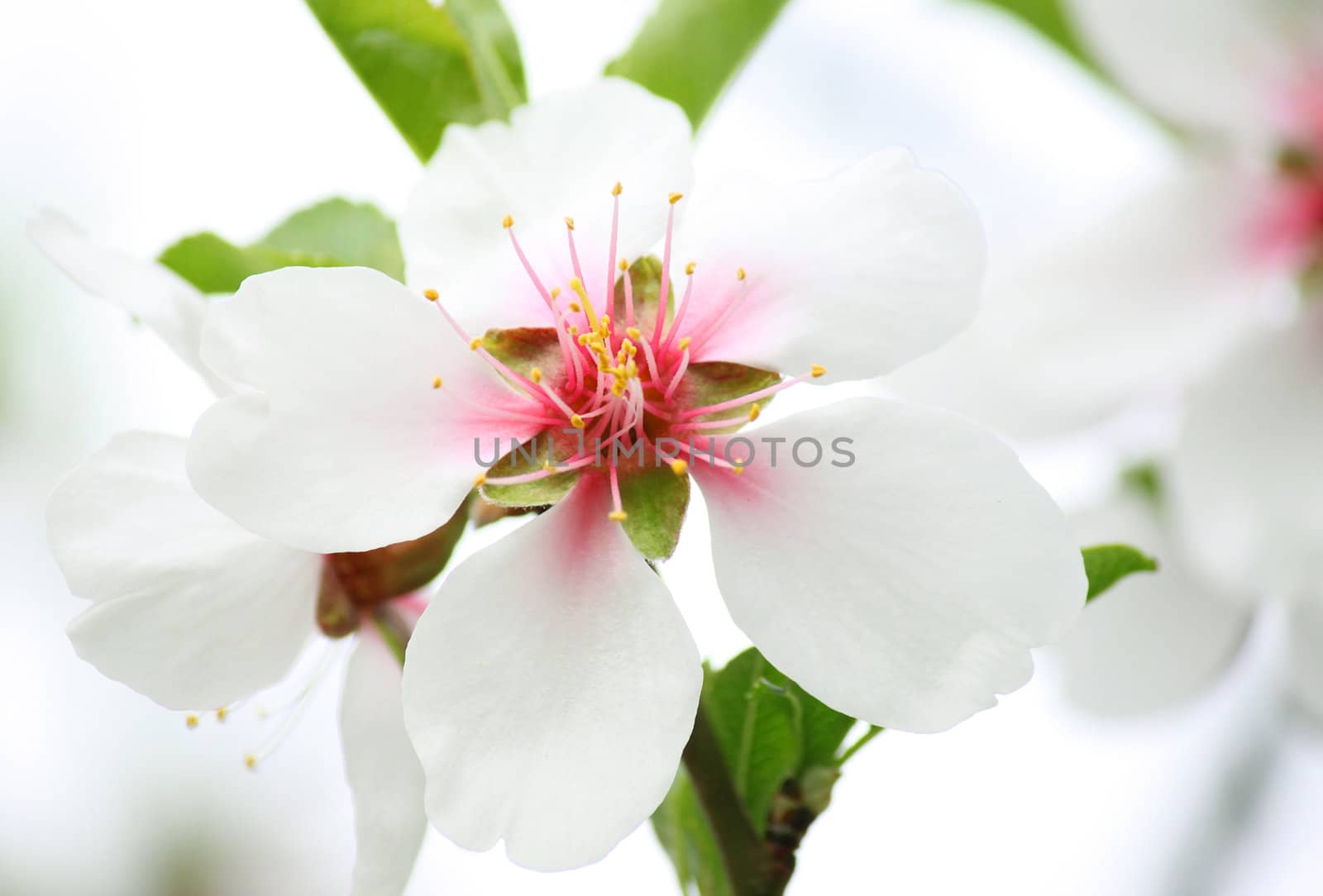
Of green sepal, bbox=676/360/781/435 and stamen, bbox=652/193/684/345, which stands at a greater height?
stamen, bbox=652/193/684/345

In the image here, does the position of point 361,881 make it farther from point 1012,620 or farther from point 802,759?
point 1012,620

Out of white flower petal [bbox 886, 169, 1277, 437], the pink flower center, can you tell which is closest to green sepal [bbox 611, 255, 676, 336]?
the pink flower center

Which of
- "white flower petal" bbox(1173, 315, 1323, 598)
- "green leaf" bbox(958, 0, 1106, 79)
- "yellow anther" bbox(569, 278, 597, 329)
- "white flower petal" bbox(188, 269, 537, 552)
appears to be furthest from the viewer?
"green leaf" bbox(958, 0, 1106, 79)

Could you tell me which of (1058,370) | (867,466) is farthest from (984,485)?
(1058,370)

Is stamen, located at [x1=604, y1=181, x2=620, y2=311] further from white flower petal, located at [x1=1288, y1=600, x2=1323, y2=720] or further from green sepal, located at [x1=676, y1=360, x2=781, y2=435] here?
white flower petal, located at [x1=1288, y1=600, x2=1323, y2=720]

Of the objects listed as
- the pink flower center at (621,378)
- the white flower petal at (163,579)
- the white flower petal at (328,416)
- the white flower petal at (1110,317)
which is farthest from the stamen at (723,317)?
the white flower petal at (1110,317)

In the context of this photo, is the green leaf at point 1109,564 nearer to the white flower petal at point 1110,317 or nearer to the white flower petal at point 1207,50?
the white flower petal at point 1110,317

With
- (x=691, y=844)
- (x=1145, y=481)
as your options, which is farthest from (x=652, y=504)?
(x=1145, y=481)
